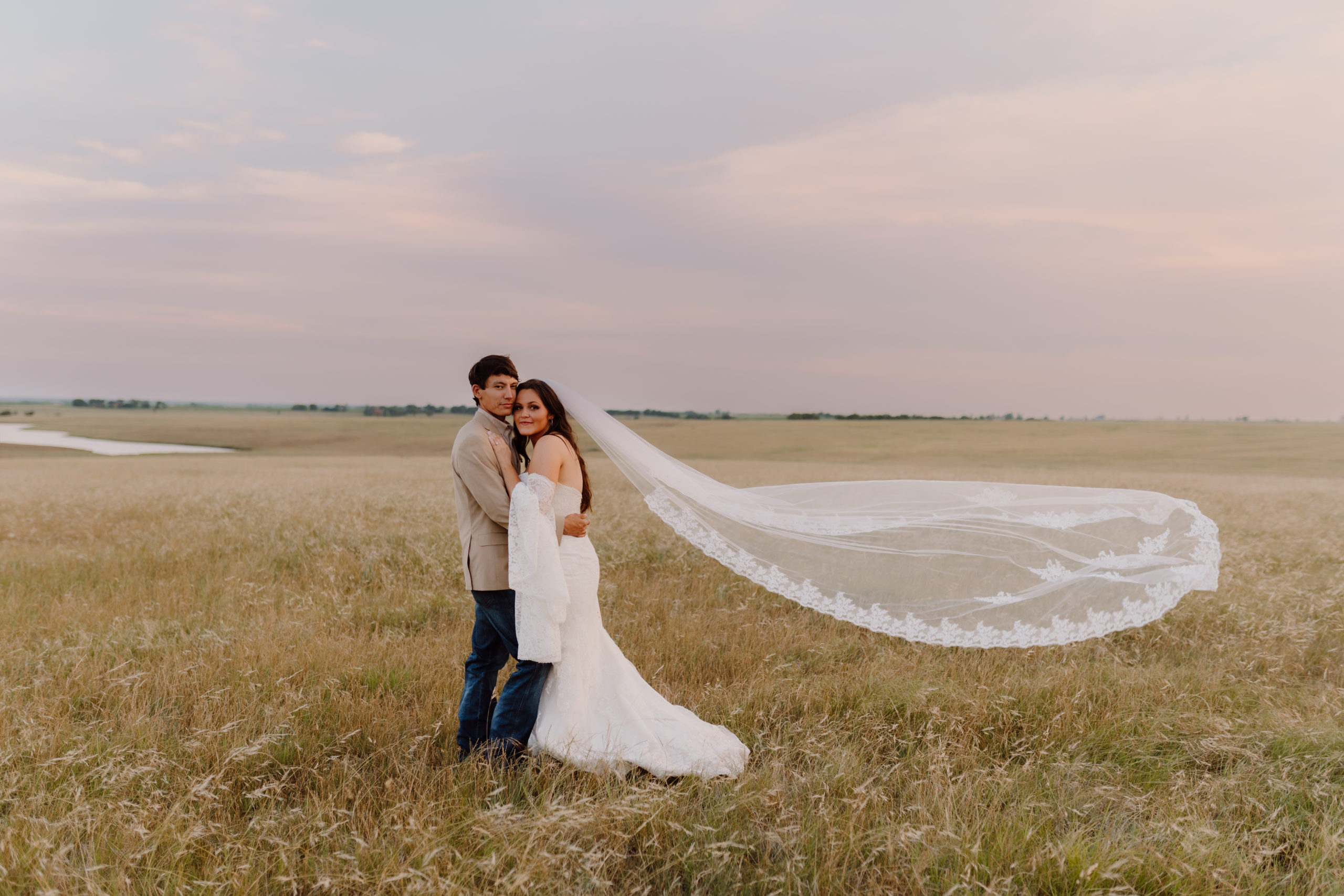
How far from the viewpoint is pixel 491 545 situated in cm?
421

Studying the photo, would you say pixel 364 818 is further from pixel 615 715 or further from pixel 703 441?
pixel 703 441

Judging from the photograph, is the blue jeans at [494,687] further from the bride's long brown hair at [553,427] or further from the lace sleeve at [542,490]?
the bride's long brown hair at [553,427]

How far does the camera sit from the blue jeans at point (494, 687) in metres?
4.18

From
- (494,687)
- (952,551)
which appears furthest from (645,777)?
(952,551)

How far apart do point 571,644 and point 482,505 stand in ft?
3.09

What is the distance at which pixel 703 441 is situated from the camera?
173 feet

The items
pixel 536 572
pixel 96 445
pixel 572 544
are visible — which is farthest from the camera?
pixel 96 445

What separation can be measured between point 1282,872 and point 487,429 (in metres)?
4.50

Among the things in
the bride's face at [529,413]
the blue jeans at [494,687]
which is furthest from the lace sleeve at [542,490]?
the blue jeans at [494,687]

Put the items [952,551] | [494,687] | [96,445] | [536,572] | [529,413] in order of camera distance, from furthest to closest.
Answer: [96,445]
[952,551]
[494,687]
[529,413]
[536,572]

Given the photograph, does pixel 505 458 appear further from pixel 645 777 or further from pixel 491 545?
pixel 645 777

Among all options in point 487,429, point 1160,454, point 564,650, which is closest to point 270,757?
point 564,650

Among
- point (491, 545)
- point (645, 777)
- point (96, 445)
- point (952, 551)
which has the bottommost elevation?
point (645, 777)

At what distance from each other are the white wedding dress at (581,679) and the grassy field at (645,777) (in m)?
0.18
